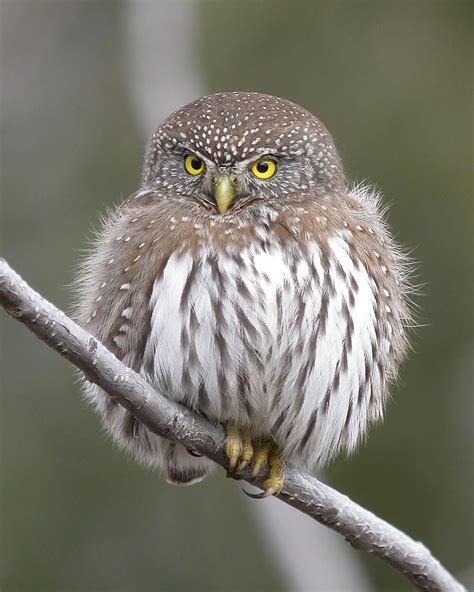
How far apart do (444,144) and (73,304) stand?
4.89m

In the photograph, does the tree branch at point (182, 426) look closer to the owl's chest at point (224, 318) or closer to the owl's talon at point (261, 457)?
the owl's talon at point (261, 457)

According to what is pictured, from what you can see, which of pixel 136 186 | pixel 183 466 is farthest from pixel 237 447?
pixel 136 186

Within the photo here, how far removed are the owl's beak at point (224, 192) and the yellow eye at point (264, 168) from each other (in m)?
0.12

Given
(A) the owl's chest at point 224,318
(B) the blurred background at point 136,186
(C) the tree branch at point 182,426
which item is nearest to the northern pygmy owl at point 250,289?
(A) the owl's chest at point 224,318

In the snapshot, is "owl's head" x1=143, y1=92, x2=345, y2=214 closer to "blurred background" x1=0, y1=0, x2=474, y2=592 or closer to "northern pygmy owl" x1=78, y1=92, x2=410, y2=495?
"northern pygmy owl" x1=78, y1=92, x2=410, y2=495

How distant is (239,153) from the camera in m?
4.38

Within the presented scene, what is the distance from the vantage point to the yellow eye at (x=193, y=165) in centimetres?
447

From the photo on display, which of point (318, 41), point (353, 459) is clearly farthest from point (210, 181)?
point (318, 41)

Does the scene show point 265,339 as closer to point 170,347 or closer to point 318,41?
point 170,347

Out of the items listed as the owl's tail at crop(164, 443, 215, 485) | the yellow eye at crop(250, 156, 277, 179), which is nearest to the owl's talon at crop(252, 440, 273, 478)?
the owl's tail at crop(164, 443, 215, 485)

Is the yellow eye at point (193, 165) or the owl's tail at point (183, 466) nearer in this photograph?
the yellow eye at point (193, 165)

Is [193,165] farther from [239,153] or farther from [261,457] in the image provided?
[261,457]

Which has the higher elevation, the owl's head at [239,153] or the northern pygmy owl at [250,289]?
the owl's head at [239,153]

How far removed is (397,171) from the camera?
8.66 meters
